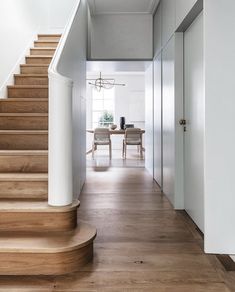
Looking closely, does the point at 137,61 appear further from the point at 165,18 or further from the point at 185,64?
the point at 185,64

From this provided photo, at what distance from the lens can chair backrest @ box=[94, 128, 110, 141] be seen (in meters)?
8.16

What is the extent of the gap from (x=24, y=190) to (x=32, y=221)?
38 cm

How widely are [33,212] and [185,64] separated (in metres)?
2.24

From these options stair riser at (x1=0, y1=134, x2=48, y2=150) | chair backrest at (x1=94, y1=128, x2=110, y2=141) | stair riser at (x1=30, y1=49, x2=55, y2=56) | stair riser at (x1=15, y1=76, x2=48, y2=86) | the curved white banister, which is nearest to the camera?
the curved white banister

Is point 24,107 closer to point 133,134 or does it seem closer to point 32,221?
point 32,221

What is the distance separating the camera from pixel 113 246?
94.9 inches

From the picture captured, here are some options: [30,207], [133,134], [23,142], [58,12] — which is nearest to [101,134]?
[133,134]

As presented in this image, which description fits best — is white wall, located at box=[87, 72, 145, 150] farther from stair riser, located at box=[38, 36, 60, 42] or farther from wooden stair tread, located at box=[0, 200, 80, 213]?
wooden stair tread, located at box=[0, 200, 80, 213]

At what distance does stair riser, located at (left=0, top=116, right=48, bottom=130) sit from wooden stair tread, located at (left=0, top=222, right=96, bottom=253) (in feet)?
5.16

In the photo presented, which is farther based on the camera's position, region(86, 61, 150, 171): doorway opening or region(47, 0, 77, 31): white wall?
region(86, 61, 150, 171): doorway opening

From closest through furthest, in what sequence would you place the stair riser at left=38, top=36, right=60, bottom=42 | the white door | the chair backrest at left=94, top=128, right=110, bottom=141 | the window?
the white door → the stair riser at left=38, top=36, right=60, bottom=42 → the chair backrest at left=94, top=128, right=110, bottom=141 → the window

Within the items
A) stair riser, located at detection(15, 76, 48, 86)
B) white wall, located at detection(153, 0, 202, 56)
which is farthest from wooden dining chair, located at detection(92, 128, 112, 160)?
stair riser, located at detection(15, 76, 48, 86)

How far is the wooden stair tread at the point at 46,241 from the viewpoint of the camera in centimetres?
192

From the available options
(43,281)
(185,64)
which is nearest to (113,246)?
(43,281)
